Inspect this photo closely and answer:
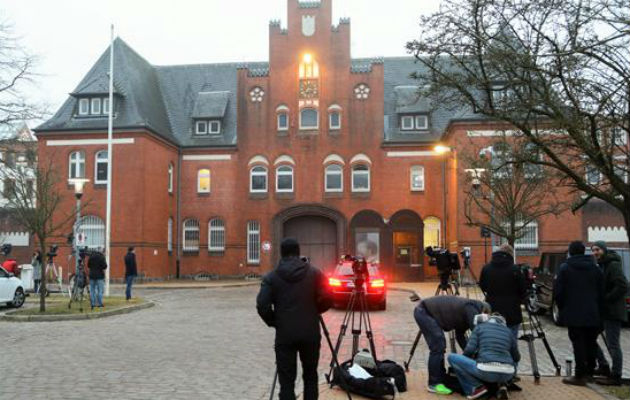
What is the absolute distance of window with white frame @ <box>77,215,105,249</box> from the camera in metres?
36.4

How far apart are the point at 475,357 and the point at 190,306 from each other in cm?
1513

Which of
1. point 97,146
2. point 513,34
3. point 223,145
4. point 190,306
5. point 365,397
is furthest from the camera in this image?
point 223,145

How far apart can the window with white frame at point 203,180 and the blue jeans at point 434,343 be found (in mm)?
33079

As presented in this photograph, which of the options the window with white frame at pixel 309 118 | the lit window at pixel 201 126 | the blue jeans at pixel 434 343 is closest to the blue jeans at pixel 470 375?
the blue jeans at pixel 434 343

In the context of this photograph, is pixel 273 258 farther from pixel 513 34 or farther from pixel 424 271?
pixel 513 34

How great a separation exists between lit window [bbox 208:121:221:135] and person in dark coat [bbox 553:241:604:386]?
33.9m

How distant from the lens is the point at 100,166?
121 feet

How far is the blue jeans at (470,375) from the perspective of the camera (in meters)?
7.69

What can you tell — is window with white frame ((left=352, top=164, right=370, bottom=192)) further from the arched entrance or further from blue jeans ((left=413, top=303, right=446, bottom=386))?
blue jeans ((left=413, top=303, right=446, bottom=386))

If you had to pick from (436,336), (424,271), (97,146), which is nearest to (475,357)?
(436,336)

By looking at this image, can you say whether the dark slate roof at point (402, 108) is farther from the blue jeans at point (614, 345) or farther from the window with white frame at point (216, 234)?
the blue jeans at point (614, 345)

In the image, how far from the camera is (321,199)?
39.0 metres

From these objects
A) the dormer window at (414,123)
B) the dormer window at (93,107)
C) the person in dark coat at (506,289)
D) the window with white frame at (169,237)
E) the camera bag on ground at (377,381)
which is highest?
the dormer window at (93,107)

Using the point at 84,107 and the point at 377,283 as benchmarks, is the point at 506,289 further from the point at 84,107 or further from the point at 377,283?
the point at 84,107
